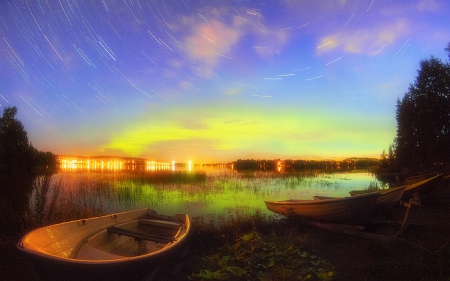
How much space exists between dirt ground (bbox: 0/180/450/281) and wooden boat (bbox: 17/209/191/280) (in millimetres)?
878

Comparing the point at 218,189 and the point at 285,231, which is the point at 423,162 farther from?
the point at 285,231

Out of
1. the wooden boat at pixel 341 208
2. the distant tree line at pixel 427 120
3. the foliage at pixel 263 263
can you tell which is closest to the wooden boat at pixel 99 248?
the foliage at pixel 263 263

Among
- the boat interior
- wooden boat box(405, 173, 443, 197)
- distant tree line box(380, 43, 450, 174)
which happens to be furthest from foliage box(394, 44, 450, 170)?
the boat interior

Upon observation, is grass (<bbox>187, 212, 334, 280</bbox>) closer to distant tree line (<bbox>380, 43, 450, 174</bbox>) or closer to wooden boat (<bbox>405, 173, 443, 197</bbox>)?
wooden boat (<bbox>405, 173, 443, 197</bbox>)

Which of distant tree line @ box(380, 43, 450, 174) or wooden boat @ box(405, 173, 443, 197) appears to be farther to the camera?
distant tree line @ box(380, 43, 450, 174)

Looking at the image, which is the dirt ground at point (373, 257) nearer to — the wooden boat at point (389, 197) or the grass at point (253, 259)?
the grass at point (253, 259)

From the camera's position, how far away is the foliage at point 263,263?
18.4 ft

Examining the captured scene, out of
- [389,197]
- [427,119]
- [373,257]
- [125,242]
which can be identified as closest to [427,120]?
[427,119]

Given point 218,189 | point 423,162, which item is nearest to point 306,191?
point 218,189

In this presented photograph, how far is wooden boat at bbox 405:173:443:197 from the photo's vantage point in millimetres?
13759

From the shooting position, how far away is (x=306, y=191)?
23469mm

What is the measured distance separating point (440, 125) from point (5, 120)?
57883mm

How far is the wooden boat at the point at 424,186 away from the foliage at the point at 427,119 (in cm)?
1448

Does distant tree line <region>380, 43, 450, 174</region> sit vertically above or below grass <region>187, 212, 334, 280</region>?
above
